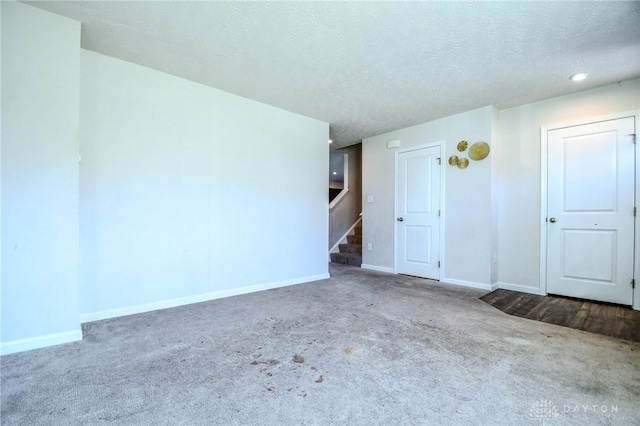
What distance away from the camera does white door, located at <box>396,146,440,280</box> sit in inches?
171

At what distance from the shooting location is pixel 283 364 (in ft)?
6.07

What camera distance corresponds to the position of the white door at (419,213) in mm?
4344

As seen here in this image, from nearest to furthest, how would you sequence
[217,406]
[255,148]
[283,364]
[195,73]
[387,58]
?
[217,406] → [283,364] → [387,58] → [195,73] → [255,148]

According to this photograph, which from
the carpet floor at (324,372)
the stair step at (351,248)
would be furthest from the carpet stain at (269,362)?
the stair step at (351,248)

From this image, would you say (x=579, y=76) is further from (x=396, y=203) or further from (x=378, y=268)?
(x=378, y=268)

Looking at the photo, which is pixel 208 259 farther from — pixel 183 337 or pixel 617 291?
pixel 617 291

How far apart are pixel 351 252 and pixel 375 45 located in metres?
4.38

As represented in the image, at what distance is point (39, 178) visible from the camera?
82.4 inches

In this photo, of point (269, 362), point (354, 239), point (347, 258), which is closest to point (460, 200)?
point (347, 258)

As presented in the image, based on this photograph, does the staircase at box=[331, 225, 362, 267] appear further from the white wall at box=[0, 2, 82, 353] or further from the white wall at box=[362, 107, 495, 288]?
the white wall at box=[0, 2, 82, 353]

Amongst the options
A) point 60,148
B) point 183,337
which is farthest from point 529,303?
point 60,148

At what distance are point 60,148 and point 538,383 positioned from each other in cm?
359

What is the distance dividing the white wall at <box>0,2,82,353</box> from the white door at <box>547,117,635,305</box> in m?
4.96

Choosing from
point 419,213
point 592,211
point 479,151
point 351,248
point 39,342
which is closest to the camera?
point 39,342
